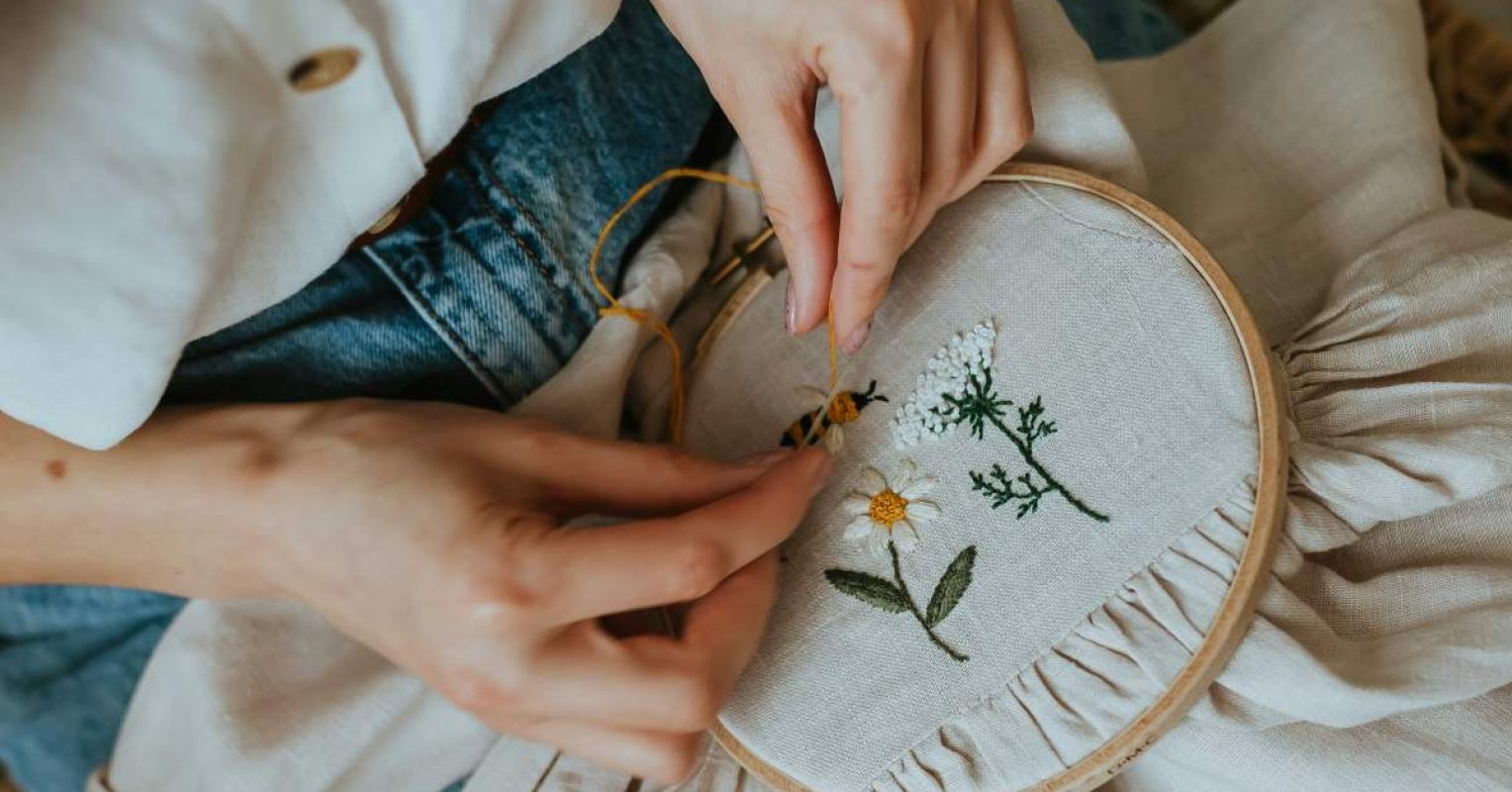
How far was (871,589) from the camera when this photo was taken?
0.68m

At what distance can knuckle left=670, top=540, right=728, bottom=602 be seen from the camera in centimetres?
57

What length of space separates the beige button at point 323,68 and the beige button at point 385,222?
0.12m

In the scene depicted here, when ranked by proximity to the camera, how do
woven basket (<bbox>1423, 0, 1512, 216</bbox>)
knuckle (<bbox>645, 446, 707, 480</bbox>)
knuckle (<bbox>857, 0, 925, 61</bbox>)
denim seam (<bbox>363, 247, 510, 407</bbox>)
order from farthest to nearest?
woven basket (<bbox>1423, 0, 1512, 216</bbox>)
denim seam (<bbox>363, 247, 510, 407</bbox>)
knuckle (<bbox>645, 446, 707, 480</bbox>)
knuckle (<bbox>857, 0, 925, 61</bbox>)

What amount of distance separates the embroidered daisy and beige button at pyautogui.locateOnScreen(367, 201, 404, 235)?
1.17 feet

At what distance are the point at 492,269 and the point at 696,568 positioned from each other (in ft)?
0.96

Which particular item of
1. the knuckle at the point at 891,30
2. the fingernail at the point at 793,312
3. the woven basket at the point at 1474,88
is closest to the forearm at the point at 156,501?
the fingernail at the point at 793,312

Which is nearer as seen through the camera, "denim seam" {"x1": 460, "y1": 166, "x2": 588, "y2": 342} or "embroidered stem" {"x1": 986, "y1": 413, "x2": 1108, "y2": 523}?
"embroidered stem" {"x1": 986, "y1": 413, "x2": 1108, "y2": 523}

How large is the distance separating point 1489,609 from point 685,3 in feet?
1.91

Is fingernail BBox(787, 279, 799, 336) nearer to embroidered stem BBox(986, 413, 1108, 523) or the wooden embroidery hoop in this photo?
embroidered stem BBox(986, 413, 1108, 523)

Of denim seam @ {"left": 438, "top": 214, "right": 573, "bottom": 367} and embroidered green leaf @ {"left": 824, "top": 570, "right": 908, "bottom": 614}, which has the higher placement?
denim seam @ {"left": 438, "top": 214, "right": 573, "bottom": 367}

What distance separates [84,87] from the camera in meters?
0.54

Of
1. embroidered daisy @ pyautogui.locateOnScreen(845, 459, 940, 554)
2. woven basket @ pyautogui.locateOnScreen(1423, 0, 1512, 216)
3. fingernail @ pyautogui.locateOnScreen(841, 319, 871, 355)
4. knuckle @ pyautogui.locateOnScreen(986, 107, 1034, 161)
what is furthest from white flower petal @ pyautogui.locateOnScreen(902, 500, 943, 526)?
woven basket @ pyautogui.locateOnScreen(1423, 0, 1512, 216)

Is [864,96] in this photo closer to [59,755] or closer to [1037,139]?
[1037,139]

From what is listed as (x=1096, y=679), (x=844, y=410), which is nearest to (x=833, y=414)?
(x=844, y=410)
